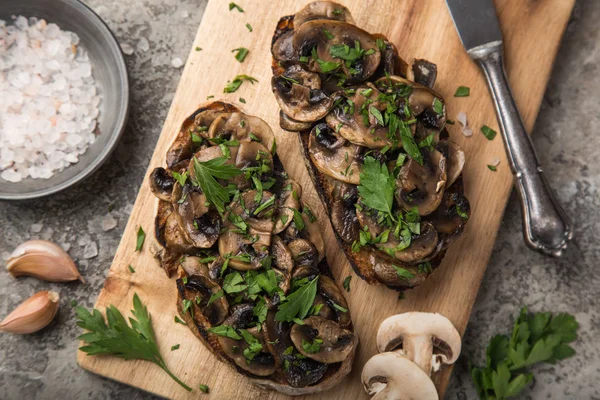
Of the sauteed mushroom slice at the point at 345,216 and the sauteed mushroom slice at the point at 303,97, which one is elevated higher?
the sauteed mushroom slice at the point at 303,97

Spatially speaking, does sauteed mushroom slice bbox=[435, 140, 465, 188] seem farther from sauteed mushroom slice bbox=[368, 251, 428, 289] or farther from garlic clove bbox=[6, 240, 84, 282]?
garlic clove bbox=[6, 240, 84, 282]

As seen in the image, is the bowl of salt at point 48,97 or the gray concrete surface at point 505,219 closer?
the bowl of salt at point 48,97

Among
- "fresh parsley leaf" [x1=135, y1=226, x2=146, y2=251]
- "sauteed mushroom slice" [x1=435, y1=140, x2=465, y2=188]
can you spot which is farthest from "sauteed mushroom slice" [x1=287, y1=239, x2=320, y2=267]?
"fresh parsley leaf" [x1=135, y1=226, x2=146, y2=251]

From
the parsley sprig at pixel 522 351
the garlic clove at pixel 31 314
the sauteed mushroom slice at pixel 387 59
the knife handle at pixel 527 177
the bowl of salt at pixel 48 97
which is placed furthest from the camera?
the bowl of salt at pixel 48 97

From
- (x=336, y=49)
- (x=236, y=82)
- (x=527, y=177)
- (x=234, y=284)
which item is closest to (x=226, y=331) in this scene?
(x=234, y=284)

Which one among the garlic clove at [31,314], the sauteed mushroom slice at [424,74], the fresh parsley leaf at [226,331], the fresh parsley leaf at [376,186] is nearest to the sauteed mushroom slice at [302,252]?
the fresh parsley leaf at [376,186]

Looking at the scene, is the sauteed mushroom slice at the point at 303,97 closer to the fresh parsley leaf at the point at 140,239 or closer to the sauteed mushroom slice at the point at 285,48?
the sauteed mushroom slice at the point at 285,48
